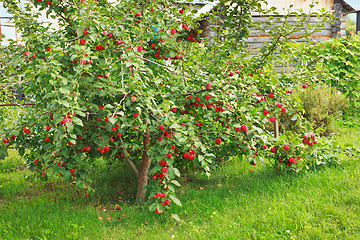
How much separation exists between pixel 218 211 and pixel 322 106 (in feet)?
12.7

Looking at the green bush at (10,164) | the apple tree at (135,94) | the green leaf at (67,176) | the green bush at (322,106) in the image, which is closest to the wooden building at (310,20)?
the green bush at (322,106)

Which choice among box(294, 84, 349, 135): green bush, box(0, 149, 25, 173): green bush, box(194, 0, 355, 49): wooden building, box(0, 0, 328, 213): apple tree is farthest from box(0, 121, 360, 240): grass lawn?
box(194, 0, 355, 49): wooden building

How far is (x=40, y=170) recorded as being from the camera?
2.77 metres

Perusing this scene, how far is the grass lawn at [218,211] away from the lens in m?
2.38

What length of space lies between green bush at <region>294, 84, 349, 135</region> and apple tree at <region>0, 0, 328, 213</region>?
2572 mm

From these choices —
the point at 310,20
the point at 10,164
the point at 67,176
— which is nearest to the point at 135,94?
the point at 67,176

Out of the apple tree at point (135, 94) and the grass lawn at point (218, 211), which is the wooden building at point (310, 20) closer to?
the apple tree at point (135, 94)

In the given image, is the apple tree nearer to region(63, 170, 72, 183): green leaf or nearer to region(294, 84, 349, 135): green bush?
region(63, 170, 72, 183): green leaf

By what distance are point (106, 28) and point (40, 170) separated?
1479 millimetres

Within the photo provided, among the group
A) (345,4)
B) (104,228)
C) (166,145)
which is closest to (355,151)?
(166,145)

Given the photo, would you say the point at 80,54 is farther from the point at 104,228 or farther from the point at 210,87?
the point at 104,228

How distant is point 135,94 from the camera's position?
2.19 m

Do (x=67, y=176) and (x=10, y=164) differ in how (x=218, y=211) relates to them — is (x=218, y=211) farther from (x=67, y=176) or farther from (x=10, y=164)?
(x=10, y=164)

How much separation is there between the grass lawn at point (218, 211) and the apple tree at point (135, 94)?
0.94ft
